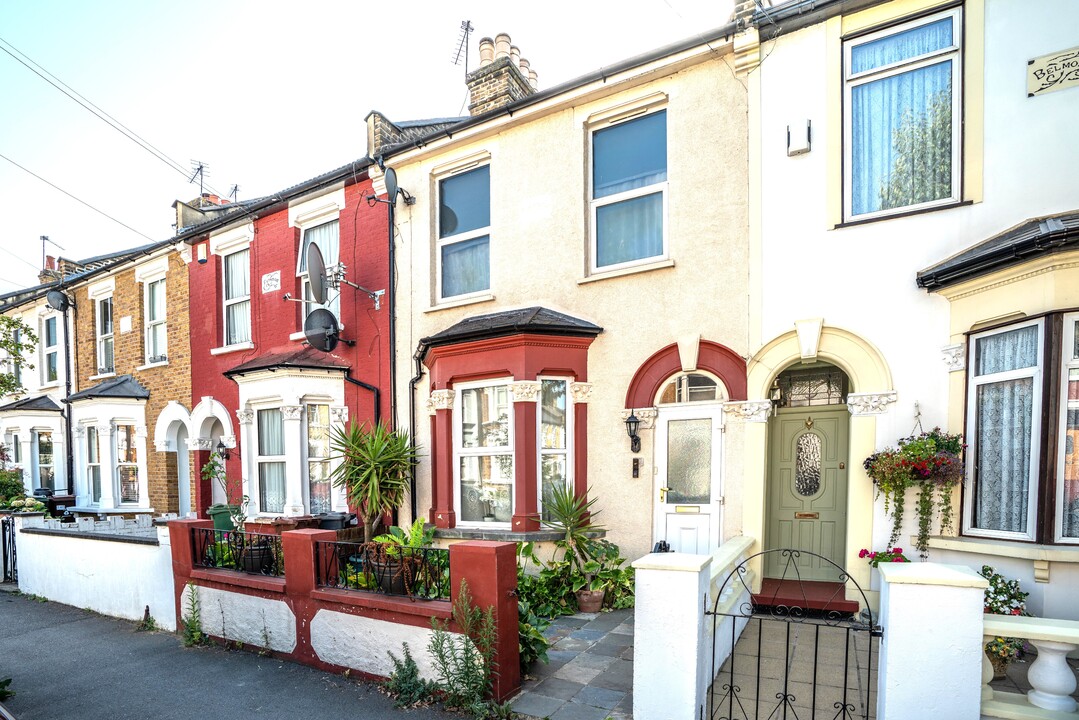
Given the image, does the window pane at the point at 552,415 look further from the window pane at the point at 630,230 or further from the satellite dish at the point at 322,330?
the satellite dish at the point at 322,330

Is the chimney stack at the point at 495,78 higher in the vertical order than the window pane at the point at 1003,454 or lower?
higher

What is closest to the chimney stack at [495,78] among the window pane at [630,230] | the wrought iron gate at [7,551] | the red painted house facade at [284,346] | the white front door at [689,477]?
the red painted house facade at [284,346]

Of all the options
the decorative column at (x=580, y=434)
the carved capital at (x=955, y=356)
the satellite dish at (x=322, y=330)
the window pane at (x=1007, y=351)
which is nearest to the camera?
the window pane at (x=1007, y=351)

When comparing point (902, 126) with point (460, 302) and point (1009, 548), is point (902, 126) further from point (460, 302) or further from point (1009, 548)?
point (460, 302)

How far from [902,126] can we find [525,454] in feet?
17.9

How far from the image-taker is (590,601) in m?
5.81

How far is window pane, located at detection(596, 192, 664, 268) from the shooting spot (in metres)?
6.59

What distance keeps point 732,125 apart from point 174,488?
12.8 metres

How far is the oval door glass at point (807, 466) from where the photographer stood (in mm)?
6129

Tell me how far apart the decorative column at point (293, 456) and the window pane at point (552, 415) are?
14.5ft

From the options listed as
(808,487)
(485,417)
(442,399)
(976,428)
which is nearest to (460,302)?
(442,399)

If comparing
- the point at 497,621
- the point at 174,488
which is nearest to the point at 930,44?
the point at 497,621

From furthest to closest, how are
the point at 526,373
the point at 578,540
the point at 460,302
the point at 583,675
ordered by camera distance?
the point at 460,302, the point at 526,373, the point at 578,540, the point at 583,675

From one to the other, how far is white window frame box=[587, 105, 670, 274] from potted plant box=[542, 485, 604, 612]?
9.63 ft
